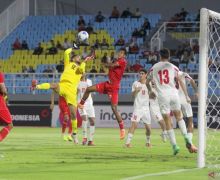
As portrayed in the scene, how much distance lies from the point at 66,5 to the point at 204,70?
33.7 meters

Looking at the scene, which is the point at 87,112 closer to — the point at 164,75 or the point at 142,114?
the point at 142,114

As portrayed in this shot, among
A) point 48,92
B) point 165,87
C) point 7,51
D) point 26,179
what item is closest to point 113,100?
point 165,87

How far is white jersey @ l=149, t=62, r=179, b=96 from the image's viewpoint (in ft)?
47.1

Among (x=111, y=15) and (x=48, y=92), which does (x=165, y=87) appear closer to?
(x=48, y=92)

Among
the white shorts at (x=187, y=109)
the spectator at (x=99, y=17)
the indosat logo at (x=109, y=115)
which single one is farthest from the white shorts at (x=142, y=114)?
the spectator at (x=99, y=17)

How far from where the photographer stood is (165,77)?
14383 mm

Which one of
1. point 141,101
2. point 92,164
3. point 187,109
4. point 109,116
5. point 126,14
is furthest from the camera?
point 126,14

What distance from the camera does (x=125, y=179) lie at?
9.05 meters

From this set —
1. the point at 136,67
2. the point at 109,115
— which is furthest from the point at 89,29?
the point at 109,115

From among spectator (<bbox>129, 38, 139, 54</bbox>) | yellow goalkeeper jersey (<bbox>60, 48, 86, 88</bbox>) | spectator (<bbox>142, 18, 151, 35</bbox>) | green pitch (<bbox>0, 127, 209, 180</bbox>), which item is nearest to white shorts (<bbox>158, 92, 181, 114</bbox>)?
green pitch (<bbox>0, 127, 209, 180</bbox>)

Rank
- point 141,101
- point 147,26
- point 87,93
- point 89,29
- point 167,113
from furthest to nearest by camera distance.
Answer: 1. point 89,29
2. point 147,26
3. point 141,101
4. point 87,93
5. point 167,113

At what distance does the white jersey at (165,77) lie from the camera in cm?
1437

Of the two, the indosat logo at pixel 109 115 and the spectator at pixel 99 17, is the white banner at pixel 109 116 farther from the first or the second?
the spectator at pixel 99 17

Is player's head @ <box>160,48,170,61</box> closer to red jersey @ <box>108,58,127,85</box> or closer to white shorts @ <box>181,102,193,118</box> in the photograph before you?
white shorts @ <box>181,102,193,118</box>
